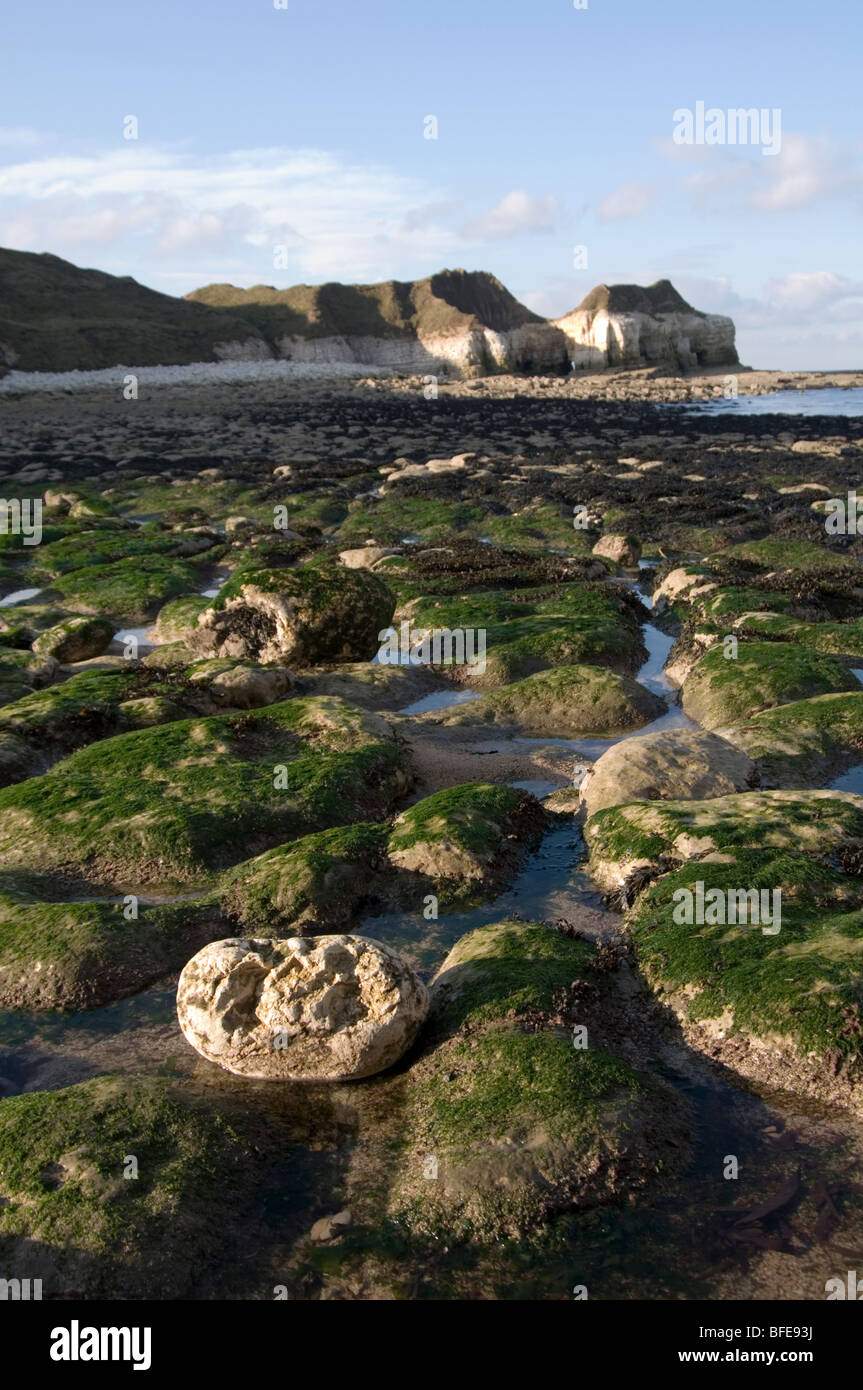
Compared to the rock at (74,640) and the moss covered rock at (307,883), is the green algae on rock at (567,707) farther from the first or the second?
the rock at (74,640)

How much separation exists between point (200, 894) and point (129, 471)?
3632cm

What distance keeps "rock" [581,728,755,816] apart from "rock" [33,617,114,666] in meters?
10.9

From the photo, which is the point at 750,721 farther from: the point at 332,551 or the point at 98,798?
the point at 332,551

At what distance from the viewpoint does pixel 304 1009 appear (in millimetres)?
7820

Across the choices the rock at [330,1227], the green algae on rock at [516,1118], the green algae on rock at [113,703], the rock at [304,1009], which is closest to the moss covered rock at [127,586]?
the green algae on rock at [113,703]

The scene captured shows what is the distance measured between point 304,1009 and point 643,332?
5162 inches

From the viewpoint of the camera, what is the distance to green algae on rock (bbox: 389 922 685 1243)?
652cm

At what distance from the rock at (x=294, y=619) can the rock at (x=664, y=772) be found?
7.16m

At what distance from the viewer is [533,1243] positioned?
20.6ft

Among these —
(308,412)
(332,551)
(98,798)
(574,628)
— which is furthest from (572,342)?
(98,798)

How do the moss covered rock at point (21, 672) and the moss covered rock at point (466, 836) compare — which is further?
the moss covered rock at point (21, 672)

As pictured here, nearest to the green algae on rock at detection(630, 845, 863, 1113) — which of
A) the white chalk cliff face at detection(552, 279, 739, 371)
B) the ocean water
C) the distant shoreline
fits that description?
the ocean water

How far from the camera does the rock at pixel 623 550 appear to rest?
26.3 m

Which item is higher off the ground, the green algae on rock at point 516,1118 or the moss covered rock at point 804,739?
the moss covered rock at point 804,739
